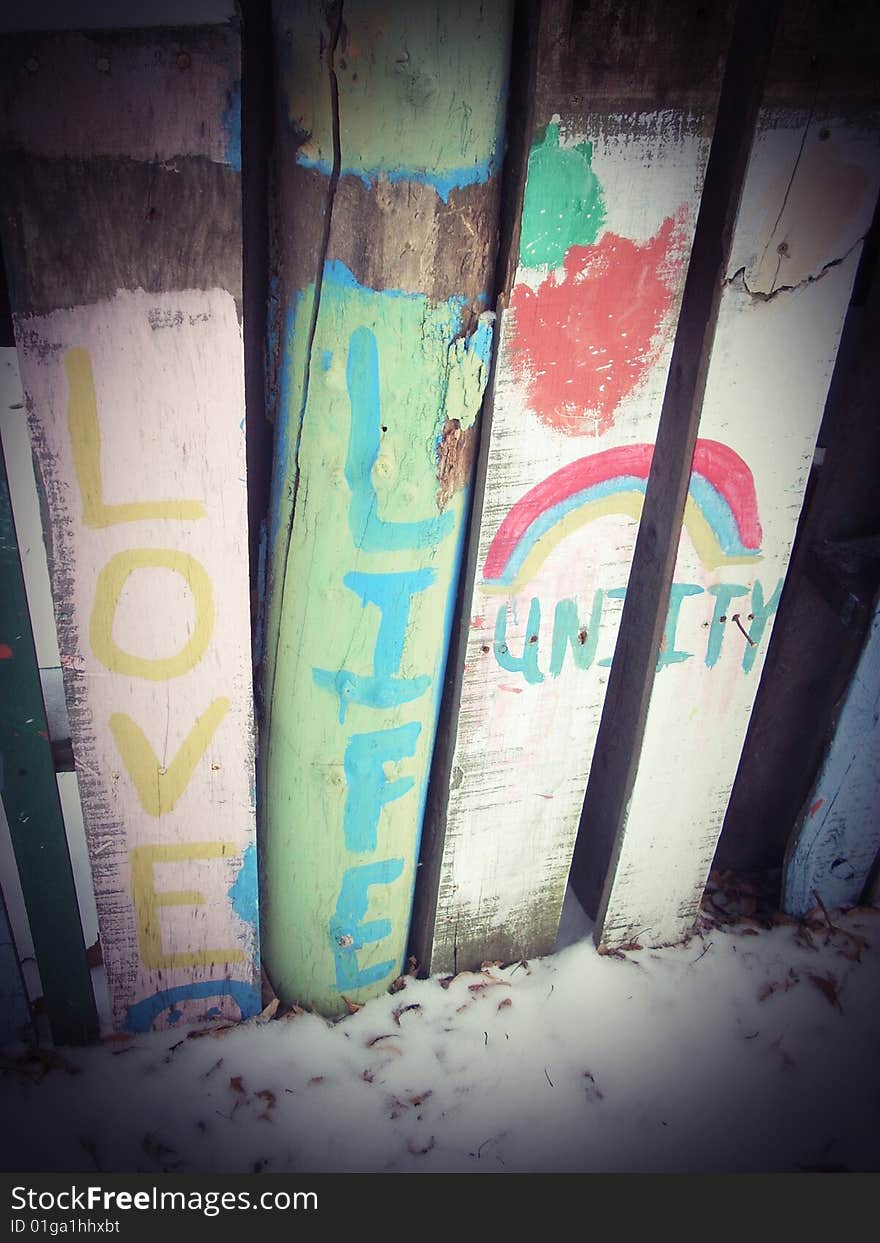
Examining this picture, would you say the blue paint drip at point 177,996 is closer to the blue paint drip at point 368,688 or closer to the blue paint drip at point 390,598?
the blue paint drip at point 368,688

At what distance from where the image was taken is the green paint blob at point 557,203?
1483 mm

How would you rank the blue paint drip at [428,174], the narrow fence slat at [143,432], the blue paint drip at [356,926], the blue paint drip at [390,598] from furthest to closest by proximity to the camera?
the blue paint drip at [356,926] → the blue paint drip at [390,598] → the blue paint drip at [428,174] → the narrow fence slat at [143,432]

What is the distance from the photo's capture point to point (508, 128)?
150 cm

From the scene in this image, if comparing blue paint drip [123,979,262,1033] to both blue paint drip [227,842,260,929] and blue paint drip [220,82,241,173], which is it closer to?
blue paint drip [227,842,260,929]

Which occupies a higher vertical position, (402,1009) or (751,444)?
(751,444)

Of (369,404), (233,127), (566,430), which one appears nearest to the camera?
(233,127)

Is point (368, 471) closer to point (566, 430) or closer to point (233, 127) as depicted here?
point (566, 430)

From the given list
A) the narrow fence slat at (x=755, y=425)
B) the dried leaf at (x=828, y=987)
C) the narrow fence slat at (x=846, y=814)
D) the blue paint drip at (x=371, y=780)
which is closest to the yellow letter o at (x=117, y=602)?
the blue paint drip at (x=371, y=780)

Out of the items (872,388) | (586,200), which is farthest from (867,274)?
(586,200)

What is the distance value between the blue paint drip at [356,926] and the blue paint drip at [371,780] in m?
0.09

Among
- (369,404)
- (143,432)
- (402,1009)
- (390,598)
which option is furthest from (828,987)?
(143,432)

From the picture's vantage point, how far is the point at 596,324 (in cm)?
163

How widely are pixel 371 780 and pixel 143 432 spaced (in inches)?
36.0

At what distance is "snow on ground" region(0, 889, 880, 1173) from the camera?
6.59 ft
